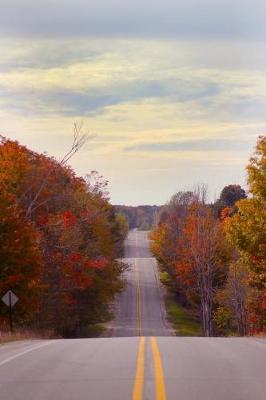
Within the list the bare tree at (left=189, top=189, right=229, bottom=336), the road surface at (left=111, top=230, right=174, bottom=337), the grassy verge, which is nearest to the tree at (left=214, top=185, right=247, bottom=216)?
the road surface at (left=111, top=230, right=174, bottom=337)

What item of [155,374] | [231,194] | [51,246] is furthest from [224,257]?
[155,374]

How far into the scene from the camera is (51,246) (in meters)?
49.8

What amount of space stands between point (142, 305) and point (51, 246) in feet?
126

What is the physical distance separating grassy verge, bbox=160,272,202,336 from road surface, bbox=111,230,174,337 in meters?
0.79

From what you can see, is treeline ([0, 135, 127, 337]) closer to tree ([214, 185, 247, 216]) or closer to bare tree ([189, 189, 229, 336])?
bare tree ([189, 189, 229, 336])

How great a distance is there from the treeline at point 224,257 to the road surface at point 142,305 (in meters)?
3.83

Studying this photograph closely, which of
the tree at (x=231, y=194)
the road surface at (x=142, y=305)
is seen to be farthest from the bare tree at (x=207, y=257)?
the tree at (x=231, y=194)

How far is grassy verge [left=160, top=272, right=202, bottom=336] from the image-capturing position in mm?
66438

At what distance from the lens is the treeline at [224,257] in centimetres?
3512

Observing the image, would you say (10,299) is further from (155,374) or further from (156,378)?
(156,378)

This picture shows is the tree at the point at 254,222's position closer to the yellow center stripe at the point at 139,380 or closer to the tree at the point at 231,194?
the yellow center stripe at the point at 139,380

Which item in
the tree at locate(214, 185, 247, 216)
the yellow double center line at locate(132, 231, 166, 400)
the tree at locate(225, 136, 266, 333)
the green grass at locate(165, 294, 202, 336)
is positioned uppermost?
the tree at locate(214, 185, 247, 216)

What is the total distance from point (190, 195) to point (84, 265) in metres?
43.4

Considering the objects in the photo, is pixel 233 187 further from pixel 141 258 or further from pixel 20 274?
pixel 20 274
